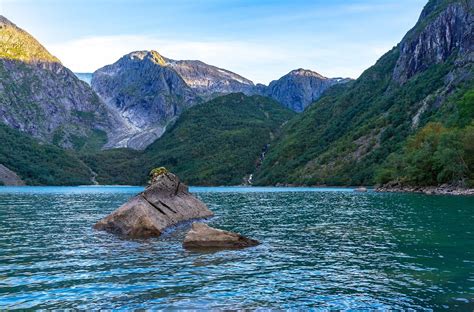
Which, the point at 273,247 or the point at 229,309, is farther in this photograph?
the point at 273,247

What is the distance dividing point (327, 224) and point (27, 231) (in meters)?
36.7

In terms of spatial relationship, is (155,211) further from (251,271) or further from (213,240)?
(251,271)

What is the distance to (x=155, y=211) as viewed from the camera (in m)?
52.4

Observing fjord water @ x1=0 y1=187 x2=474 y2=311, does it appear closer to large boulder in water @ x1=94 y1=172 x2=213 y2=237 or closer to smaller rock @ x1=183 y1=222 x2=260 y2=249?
smaller rock @ x1=183 y1=222 x2=260 y2=249

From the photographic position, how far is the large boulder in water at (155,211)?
4675 cm

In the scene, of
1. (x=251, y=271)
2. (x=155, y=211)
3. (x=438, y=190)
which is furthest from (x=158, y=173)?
(x=438, y=190)

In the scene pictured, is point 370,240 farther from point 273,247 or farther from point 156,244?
point 156,244

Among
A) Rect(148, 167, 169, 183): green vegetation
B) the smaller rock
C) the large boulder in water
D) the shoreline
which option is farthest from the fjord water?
the shoreline

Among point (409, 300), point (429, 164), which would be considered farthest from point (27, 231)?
point (429, 164)

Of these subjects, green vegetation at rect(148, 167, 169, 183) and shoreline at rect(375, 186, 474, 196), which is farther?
shoreline at rect(375, 186, 474, 196)

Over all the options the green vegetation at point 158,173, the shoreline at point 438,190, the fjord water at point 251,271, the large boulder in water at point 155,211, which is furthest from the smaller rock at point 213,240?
the shoreline at point 438,190

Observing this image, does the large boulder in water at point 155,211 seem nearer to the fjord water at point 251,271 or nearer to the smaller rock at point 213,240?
the fjord water at point 251,271

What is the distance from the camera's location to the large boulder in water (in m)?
46.8

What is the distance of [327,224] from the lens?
55969mm
